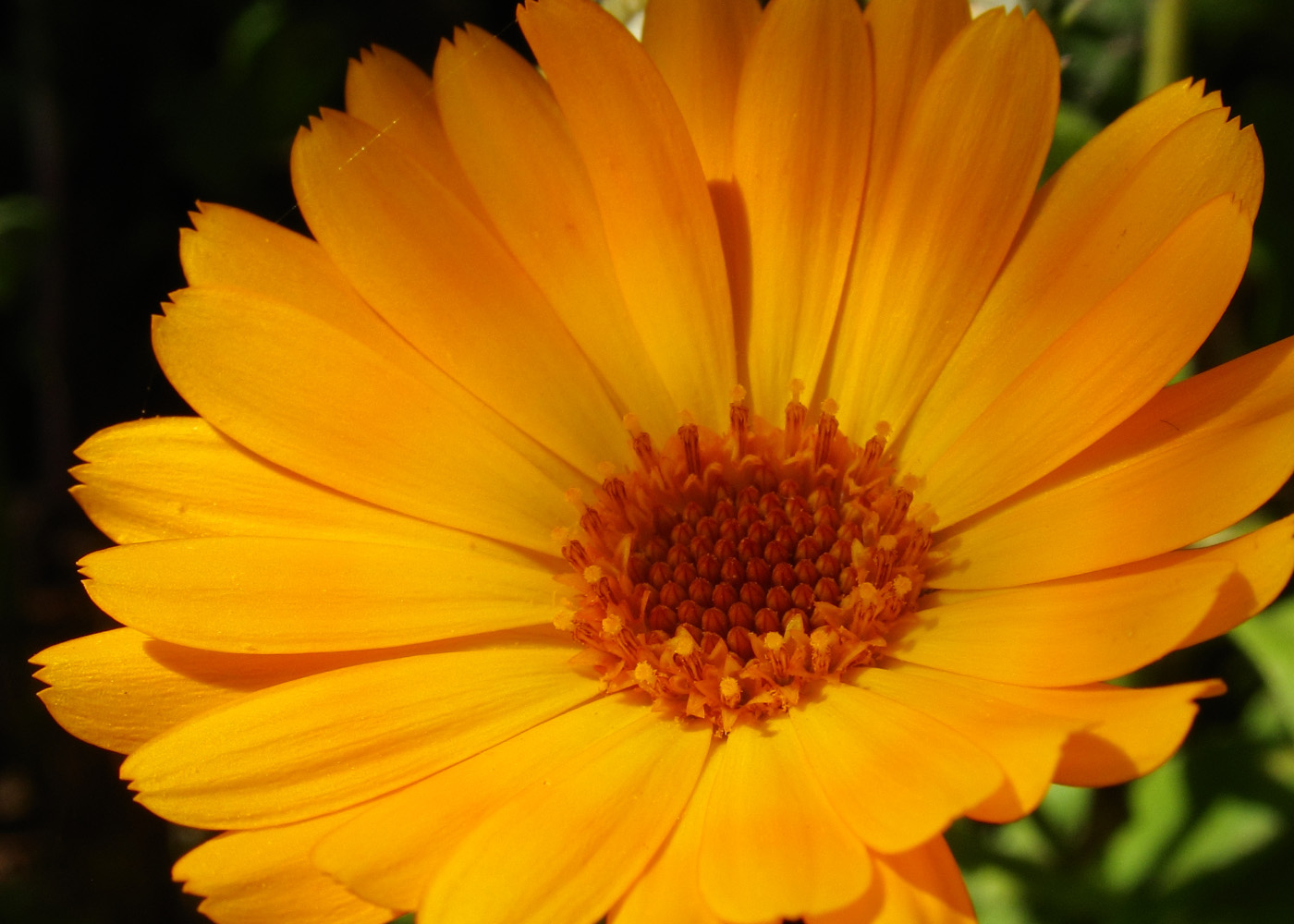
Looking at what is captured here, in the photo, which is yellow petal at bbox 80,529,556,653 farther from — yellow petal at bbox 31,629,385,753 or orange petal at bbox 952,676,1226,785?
orange petal at bbox 952,676,1226,785

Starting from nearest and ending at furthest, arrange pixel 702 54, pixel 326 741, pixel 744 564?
1. pixel 326 741
2. pixel 702 54
3. pixel 744 564

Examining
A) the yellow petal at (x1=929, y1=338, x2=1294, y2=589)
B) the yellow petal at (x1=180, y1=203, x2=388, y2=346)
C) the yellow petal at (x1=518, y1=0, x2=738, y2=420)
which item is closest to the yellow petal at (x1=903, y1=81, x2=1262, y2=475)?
the yellow petal at (x1=929, y1=338, x2=1294, y2=589)

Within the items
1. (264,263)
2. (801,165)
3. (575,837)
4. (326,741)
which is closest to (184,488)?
(264,263)

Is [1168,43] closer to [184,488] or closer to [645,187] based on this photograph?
[645,187]

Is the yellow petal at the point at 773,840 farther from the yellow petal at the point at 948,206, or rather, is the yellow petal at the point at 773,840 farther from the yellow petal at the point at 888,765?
the yellow petal at the point at 948,206

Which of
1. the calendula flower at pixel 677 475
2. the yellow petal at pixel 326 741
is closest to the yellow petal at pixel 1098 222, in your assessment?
the calendula flower at pixel 677 475
